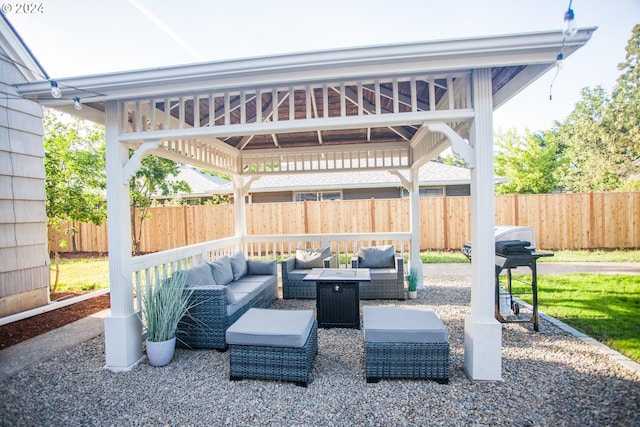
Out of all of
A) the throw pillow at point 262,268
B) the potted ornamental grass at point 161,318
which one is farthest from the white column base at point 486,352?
the throw pillow at point 262,268

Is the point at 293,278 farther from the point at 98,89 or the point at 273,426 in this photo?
the point at 98,89

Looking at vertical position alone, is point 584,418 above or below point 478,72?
below

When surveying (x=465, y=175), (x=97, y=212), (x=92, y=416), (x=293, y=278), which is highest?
(x=465, y=175)

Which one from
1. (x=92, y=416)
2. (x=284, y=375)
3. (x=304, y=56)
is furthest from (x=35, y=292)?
(x=304, y=56)

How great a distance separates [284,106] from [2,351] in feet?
14.7

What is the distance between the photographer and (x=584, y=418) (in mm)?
2416

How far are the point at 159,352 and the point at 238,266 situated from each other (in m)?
2.14

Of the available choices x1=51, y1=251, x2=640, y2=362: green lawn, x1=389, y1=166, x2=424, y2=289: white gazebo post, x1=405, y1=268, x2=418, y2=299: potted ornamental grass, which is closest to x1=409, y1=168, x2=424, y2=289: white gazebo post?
x1=389, y1=166, x2=424, y2=289: white gazebo post

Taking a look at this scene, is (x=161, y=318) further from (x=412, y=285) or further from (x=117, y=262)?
(x=412, y=285)

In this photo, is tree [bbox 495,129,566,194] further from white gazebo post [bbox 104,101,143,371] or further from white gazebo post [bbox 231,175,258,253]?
white gazebo post [bbox 104,101,143,371]

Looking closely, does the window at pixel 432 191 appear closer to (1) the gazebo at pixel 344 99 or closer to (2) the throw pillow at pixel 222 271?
(2) the throw pillow at pixel 222 271

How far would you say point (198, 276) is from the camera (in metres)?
4.15

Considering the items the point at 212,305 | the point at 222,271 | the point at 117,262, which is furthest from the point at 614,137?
the point at 117,262

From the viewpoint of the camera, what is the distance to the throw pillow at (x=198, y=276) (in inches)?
156
